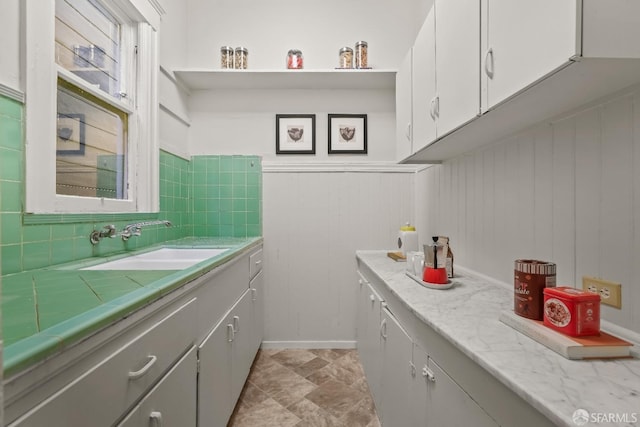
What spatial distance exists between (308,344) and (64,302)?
2204 mm

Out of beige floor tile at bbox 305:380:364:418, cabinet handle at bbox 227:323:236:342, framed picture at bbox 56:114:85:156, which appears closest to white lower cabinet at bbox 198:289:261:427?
cabinet handle at bbox 227:323:236:342

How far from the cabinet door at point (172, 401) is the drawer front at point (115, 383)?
3 cm

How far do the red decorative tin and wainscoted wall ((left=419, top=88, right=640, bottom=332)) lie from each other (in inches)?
7.7

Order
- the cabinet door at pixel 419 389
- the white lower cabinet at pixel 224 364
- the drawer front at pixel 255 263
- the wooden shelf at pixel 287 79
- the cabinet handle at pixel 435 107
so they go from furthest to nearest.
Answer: the wooden shelf at pixel 287 79
the drawer front at pixel 255 263
the cabinet handle at pixel 435 107
the white lower cabinet at pixel 224 364
the cabinet door at pixel 419 389

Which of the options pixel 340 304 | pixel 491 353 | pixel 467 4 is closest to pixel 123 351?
pixel 491 353

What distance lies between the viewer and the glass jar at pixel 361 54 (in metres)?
2.57

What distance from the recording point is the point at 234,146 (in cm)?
274

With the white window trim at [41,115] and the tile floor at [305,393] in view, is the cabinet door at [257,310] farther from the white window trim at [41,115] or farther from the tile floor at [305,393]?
the white window trim at [41,115]

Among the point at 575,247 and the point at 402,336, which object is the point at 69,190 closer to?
the point at 402,336

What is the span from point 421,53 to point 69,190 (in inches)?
72.5

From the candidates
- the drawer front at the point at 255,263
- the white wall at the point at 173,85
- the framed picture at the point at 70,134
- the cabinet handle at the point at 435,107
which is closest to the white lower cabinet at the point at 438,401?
the cabinet handle at the point at 435,107

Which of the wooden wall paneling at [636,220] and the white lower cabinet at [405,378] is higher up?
the wooden wall paneling at [636,220]

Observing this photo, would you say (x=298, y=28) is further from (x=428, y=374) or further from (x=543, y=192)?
(x=428, y=374)

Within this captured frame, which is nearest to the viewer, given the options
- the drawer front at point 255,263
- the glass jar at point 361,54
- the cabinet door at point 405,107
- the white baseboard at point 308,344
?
the cabinet door at point 405,107
